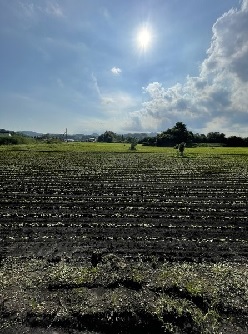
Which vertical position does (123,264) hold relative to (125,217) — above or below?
above

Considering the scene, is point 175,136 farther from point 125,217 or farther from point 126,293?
point 126,293

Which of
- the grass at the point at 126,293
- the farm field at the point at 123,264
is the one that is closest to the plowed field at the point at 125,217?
the farm field at the point at 123,264

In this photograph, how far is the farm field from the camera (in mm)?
7328

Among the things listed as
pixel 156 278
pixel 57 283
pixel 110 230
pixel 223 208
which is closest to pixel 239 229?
pixel 223 208

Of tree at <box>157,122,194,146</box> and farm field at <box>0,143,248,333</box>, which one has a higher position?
tree at <box>157,122,194,146</box>

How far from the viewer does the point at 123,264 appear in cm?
992

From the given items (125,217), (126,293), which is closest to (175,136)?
(125,217)

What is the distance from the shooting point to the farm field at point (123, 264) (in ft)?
24.0

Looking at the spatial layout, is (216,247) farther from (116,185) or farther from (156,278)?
(116,185)

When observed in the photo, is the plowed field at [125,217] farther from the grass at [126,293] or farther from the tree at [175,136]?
the tree at [175,136]

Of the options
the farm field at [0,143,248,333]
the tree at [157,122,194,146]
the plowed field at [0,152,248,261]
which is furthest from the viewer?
the tree at [157,122,194,146]

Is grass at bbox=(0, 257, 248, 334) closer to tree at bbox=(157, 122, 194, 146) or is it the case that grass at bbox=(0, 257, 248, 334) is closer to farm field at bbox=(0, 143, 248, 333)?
farm field at bbox=(0, 143, 248, 333)

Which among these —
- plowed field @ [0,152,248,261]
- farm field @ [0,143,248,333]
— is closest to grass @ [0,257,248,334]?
farm field @ [0,143,248,333]

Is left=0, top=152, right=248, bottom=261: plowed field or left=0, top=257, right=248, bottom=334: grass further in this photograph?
left=0, top=152, right=248, bottom=261: plowed field
